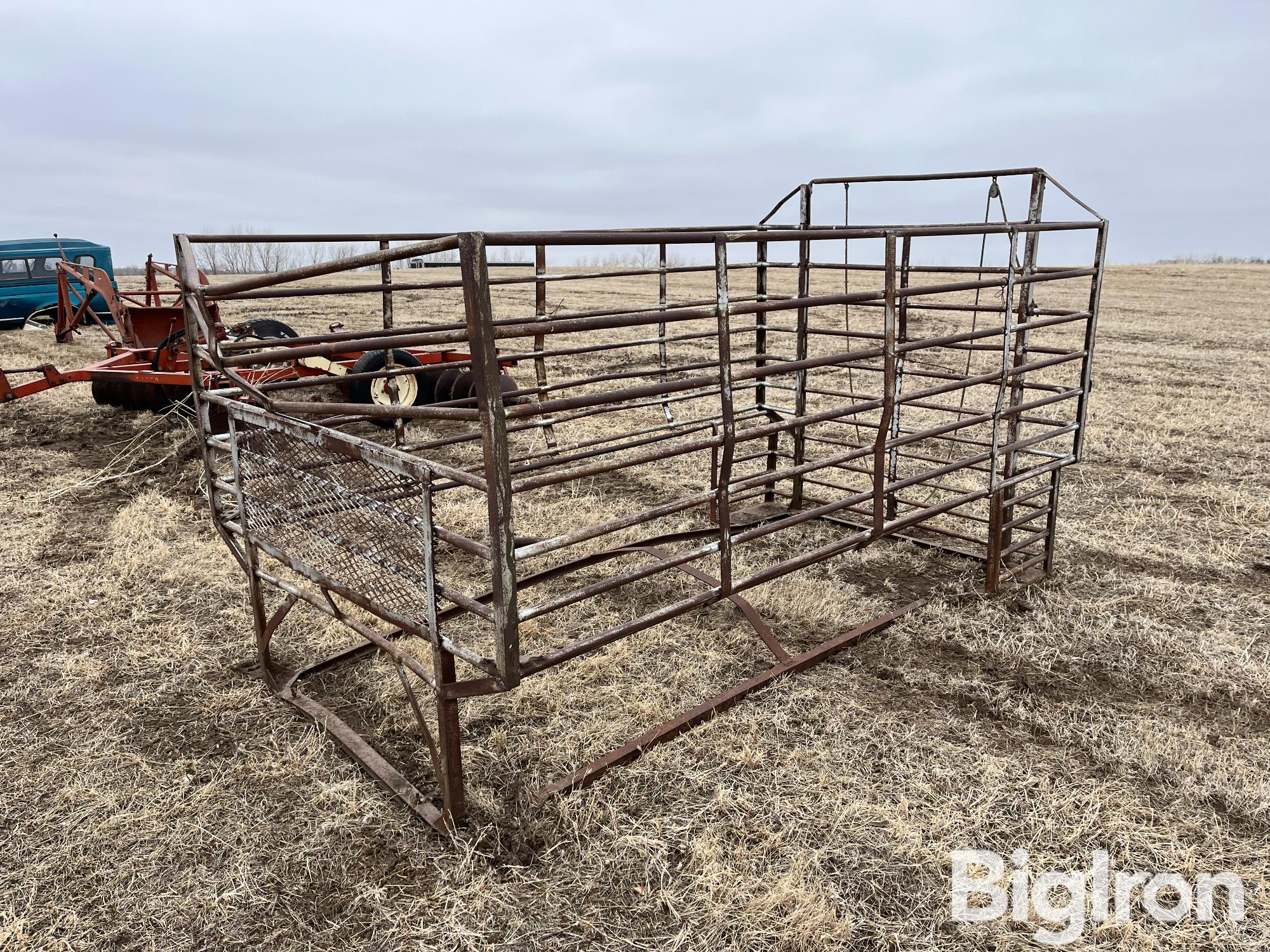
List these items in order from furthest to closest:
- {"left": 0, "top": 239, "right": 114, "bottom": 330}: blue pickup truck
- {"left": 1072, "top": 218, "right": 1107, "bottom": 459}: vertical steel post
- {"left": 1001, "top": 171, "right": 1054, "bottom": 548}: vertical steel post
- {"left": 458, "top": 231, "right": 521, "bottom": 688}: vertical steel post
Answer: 1. {"left": 0, "top": 239, "right": 114, "bottom": 330}: blue pickup truck
2. {"left": 1072, "top": 218, "right": 1107, "bottom": 459}: vertical steel post
3. {"left": 1001, "top": 171, "right": 1054, "bottom": 548}: vertical steel post
4. {"left": 458, "top": 231, "right": 521, "bottom": 688}: vertical steel post

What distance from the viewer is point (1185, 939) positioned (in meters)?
2.50

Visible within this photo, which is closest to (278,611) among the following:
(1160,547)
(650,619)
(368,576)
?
(368,576)

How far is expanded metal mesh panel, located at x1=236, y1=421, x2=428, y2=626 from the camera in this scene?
113 inches

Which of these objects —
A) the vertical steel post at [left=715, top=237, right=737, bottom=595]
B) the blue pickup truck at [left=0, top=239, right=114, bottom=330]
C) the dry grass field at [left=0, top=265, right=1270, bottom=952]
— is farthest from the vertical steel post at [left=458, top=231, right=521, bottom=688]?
the blue pickup truck at [left=0, top=239, right=114, bottom=330]

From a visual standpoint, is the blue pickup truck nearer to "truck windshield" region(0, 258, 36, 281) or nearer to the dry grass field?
"truck windshield" region(0, 258, 36, 281)

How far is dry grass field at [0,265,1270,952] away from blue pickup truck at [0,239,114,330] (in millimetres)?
14722

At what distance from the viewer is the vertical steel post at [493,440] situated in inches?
89.5

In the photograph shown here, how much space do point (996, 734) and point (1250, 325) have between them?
18.0 m

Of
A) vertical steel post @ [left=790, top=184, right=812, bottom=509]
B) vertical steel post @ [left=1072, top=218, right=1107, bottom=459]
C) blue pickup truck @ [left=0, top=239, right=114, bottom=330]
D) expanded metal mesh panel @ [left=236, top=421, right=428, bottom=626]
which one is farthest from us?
blue pickup truck @ [left=0, top=239, right=114, bottom=330]

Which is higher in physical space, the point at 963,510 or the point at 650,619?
the point at 650,619

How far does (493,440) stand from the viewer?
2.35m

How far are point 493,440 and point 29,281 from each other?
757 inches

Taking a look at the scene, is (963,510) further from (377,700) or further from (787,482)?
(377,700)

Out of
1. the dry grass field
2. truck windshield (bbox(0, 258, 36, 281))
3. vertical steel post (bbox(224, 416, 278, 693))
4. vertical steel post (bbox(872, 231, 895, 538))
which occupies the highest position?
truck windshield (bbox(0, 258, 36, 281))
